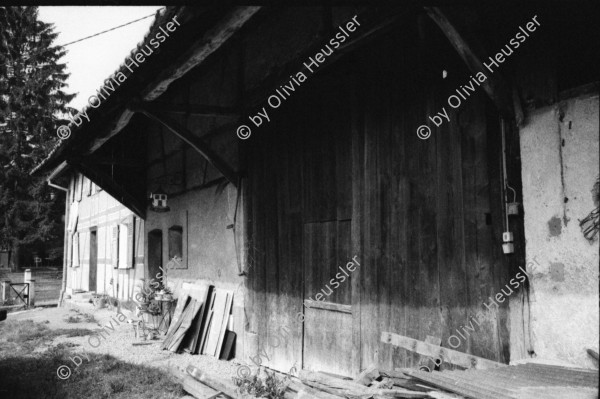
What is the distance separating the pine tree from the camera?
29328 millimetres

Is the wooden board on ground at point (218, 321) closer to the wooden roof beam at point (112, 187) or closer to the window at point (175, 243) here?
the window at point (175, 243)

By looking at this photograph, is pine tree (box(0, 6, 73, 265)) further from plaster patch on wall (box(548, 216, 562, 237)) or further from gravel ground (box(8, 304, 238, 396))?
plaster patch on wall (box(548, 216, 562, 237))

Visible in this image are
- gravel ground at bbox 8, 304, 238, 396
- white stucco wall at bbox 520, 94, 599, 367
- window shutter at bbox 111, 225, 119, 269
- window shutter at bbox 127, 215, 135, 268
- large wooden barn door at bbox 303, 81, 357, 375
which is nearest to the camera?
white stucco wall at bbox 520, 94, 599, 367

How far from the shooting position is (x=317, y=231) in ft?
19.7

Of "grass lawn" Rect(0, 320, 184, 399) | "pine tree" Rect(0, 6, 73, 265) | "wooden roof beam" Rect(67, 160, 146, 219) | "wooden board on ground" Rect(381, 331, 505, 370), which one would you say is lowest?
"grass lawn" Rect(0, 320, 184, 399)

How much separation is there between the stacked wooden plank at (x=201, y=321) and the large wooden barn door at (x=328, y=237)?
6.97ft

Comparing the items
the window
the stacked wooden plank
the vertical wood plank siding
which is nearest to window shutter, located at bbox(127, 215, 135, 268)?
the window

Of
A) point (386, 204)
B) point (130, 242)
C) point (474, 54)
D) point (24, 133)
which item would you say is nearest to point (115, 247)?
point (130, 242)

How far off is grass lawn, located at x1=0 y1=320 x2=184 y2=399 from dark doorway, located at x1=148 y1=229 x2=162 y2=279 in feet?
8.08

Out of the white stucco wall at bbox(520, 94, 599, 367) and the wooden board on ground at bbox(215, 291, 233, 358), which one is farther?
the wooden board on ground at bbox(215, 291, 233, 358)

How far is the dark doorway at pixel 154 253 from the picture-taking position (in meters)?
11.1

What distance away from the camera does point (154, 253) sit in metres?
11.2

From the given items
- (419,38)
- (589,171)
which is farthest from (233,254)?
(589,171)

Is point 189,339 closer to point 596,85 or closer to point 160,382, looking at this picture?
point 160,382
